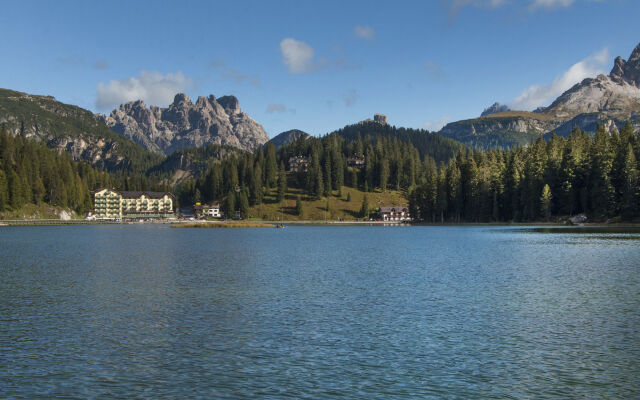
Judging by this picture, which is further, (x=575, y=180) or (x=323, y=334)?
(x=575, y=180)

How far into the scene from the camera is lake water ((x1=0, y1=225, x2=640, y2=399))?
783 inches

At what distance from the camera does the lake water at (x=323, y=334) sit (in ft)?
65.3

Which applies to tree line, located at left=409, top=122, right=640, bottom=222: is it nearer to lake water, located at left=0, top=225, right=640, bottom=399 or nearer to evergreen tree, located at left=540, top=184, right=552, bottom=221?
evergreen tree, located at left=540, top=184, right=552, bottom=221

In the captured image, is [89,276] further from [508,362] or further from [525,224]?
[525,224]

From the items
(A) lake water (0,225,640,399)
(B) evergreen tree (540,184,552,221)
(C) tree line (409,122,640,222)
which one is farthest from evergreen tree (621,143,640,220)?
(A) lake water (0,225,640,399)

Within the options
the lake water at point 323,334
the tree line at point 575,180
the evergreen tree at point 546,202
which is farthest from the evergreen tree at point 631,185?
the lake water at point 323,334

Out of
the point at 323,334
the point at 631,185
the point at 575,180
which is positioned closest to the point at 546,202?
the point at 575,180

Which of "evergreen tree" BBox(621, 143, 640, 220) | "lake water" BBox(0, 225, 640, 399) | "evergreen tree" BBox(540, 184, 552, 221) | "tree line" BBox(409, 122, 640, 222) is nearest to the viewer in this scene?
"lake water" BBox(0, 225, 640, 399)

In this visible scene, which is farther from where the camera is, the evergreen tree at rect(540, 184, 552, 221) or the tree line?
the evergreen tree at rect(540, 184, 552, 221)

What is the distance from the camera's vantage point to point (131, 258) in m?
75.8

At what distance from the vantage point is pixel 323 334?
28125 mm

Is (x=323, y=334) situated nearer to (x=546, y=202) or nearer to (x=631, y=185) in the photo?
(x=631, y=185)

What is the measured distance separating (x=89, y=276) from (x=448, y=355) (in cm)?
4385

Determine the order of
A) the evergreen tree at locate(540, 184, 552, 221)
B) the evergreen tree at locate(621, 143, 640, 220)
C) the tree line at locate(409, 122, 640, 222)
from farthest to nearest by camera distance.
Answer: the evergreen tree at locate(540, 184, 552, 221)
the tree line at locate(409, 122, 640, 222)
the evergreen tree at locate(621, 143, 640, 220)
